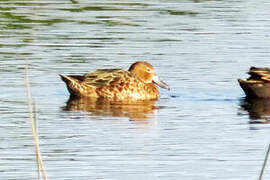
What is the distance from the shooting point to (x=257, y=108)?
54.1 ft

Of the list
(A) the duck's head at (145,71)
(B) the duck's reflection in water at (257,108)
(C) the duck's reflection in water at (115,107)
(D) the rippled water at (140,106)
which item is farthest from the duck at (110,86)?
(B) the duck's reflection in water at (257,108)

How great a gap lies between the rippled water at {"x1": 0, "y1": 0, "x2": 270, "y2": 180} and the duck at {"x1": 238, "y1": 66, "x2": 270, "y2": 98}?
20cm

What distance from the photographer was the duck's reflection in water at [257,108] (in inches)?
604

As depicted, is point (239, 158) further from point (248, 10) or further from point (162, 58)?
point (248, 10)

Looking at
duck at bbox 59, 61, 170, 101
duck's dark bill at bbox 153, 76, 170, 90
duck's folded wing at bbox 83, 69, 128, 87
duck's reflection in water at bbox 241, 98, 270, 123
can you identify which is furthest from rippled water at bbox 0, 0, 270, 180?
duck's folded wing at bbox 83, 69, 128, 87

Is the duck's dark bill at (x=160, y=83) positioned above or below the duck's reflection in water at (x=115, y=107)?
above

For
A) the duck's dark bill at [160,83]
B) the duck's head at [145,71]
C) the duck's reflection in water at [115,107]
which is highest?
the duck's head at [145,71]

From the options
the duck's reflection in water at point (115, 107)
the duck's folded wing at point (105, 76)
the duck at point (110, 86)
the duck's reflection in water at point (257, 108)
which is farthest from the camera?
the duck's folded wing at point (105, 76)

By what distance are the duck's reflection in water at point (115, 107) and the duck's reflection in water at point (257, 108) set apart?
118cm

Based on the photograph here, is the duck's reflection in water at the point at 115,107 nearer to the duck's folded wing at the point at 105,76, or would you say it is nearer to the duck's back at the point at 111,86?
the duck's back at the point at 111,86

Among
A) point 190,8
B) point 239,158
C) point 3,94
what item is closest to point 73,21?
point 190,8

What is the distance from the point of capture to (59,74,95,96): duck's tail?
1702 cm

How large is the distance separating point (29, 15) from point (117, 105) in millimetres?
8917

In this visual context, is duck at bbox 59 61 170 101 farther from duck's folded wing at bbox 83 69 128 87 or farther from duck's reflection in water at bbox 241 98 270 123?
duck's reflection in water at bbox 241 98 270 123
